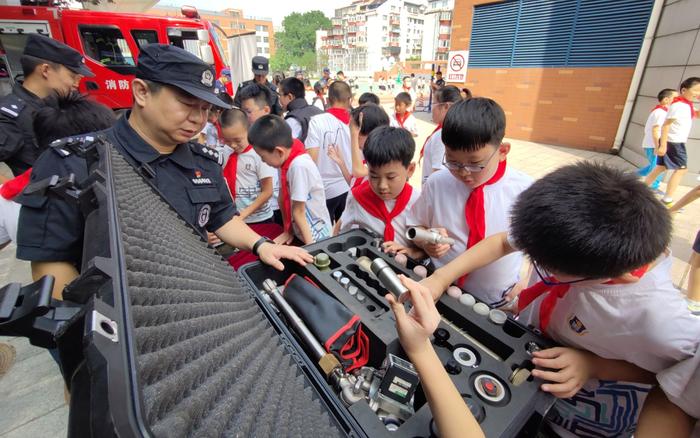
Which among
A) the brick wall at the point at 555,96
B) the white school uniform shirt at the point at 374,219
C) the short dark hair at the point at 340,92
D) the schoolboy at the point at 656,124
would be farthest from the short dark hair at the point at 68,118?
the brick wall at the point at 555,96

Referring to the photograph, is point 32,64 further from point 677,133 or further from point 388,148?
point 677,133

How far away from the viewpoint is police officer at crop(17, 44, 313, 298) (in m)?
1.19

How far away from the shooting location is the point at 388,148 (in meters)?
1.96

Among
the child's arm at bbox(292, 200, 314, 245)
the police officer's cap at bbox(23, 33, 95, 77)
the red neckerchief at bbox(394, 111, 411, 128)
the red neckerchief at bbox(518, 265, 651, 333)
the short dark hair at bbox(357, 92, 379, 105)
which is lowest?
the child's arm at bbox(292, 200, 314, 245)

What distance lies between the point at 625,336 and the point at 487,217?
83 centimetres

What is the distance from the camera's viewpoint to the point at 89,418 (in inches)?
14.0

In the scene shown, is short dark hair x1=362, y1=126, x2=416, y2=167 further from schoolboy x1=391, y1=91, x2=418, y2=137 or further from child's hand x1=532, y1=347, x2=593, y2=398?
schoolboy x1=391, y1=91, x2=418, y2=137

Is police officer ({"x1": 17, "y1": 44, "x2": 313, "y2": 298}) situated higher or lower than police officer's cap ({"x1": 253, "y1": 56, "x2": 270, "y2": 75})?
lower

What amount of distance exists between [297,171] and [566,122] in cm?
1040

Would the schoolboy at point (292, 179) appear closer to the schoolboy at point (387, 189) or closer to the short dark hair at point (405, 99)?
the schoolboy at point (387, 189)

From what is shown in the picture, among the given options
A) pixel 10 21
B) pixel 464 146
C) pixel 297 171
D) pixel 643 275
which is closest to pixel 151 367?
pixel 643 275

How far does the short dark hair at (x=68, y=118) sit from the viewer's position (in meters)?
1.82

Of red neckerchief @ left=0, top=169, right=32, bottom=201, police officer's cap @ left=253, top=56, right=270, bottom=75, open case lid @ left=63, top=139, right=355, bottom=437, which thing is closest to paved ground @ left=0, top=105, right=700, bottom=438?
open case lid @ left=63, top=139, right=355, bottom=437

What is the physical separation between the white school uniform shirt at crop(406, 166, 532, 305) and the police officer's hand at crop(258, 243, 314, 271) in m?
0.83
